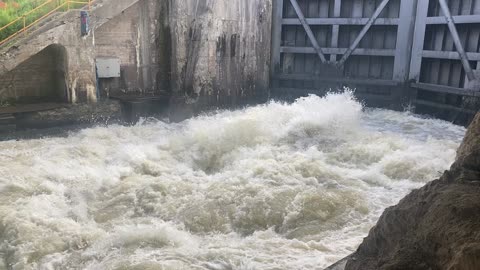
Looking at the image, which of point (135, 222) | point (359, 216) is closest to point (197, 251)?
point (135, 222)

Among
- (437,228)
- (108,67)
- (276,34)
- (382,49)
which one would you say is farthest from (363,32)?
(437,228)

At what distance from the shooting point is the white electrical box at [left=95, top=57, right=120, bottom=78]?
1020 cm

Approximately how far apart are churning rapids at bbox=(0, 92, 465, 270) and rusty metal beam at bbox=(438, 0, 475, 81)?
134cm

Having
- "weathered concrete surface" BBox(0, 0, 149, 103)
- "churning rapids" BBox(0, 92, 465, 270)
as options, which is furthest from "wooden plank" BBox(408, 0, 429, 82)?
"weathered concrete surface" BBox(0, 0, 149, 103)

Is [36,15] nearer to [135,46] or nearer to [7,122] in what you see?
[135,46]

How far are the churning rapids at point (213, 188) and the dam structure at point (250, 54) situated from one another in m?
1.16

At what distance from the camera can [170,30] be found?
11.0m

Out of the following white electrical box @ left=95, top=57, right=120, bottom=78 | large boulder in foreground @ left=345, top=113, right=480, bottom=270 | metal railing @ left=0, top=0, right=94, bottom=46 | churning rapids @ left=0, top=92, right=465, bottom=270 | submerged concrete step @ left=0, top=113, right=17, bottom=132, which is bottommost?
churning rapids @ left=0, top=92, right=465, bottom=270

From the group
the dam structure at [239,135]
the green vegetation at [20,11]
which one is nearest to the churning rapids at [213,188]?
the dam structure at [239,135]

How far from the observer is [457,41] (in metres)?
10.6

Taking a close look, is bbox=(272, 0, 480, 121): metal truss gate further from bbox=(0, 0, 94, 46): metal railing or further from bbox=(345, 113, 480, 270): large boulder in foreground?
bbox=(345, 113, 480, 270): large boulder in foreground

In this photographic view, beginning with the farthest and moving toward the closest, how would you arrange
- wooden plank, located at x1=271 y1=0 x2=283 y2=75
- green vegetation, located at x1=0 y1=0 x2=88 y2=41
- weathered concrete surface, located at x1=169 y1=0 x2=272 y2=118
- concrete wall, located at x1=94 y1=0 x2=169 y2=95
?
wooden plank, located at x1=271 y1=0 x2=283 y2=75 → weathered concrete surface, located at x1=169 y1=0 x2=272 y2=118 → concrete wall, located at x1=94 y1=0 x2=169 y2=95 → green vegetation, located at x1=0 y1=0 x2=88 y2=41

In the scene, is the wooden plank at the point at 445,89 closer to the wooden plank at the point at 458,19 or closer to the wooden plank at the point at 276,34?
the wooden plank at the point at 458,19

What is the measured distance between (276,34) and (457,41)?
529cm
